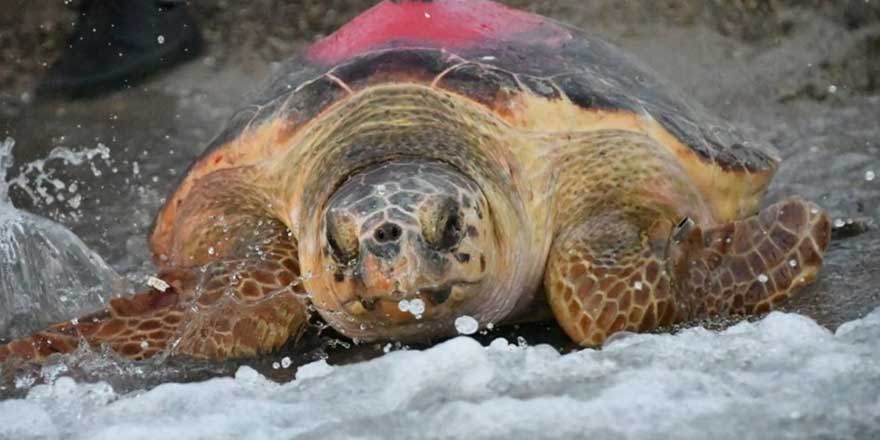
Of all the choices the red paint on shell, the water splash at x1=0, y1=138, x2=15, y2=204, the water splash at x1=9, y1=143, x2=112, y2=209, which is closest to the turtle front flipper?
the red paint on shell

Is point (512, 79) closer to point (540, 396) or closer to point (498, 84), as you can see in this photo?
point (498, 84)

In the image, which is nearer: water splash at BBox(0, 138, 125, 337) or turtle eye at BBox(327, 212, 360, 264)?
turtle eye at BBox(327, 212, 360, 264)

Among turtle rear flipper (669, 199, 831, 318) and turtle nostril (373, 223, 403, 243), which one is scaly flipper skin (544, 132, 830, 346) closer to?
turtle rear flipper (669, 199, 831, 318)

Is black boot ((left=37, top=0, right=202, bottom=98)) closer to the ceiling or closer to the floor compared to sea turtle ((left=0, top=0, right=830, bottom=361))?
closer to the ceiling

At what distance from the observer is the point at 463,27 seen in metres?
4.51

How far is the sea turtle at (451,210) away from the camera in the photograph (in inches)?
149

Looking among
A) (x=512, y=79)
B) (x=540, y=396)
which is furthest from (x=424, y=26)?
(x=540, y=396)

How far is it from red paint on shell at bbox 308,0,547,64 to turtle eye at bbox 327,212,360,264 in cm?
85

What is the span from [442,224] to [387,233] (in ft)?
0.57

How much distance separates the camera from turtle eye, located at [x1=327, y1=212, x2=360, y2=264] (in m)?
3.68

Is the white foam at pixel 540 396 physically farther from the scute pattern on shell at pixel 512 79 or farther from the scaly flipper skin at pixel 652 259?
the scute pattern on shell at pixel 512 79

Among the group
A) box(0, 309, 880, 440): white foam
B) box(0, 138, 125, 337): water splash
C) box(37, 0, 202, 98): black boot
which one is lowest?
box(0, 309, 880, 440): white foam

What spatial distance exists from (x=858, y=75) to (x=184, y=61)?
3396mm

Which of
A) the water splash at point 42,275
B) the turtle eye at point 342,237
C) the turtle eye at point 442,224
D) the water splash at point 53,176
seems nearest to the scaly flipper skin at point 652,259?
the turtle eye at point 442,224
